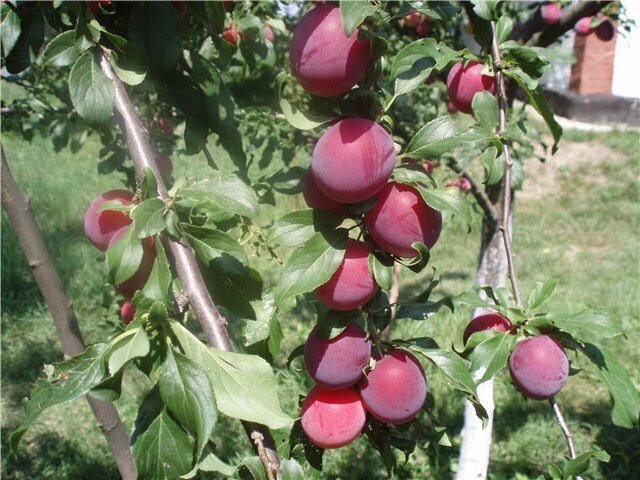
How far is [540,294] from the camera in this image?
0.82m

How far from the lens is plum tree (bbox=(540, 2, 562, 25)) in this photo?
162 cm

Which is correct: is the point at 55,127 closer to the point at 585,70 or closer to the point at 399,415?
the point at 399,415

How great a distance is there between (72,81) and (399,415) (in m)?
0.45

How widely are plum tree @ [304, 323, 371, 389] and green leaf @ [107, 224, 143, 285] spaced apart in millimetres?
198

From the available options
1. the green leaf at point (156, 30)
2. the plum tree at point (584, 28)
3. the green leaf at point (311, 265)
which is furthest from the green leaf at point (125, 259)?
the plum tree at point (584, 28)

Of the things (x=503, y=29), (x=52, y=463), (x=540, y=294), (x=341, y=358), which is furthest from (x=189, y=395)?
(x=52, y=463)

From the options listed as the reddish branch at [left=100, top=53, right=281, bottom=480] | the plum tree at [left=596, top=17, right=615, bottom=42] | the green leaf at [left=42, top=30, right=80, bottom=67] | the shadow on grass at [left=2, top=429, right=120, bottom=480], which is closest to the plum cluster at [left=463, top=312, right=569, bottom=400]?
the reddish branch at [left=100, top=53, right=281, bottom=480]

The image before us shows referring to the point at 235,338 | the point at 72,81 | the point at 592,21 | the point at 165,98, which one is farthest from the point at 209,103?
the point at 235,338

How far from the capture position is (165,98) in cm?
82

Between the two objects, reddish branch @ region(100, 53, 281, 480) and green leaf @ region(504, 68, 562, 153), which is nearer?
reddish branch @ region(100, 53, 281, 480)

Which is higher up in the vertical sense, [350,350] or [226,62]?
[226,62]

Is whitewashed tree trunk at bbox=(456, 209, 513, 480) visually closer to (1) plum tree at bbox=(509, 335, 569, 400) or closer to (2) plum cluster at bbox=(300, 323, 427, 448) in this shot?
(1) plum tree at bbox=(509, 335, 569, 400)

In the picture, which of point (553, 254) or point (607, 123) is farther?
point (607, 123)

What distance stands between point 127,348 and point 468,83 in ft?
1.72
